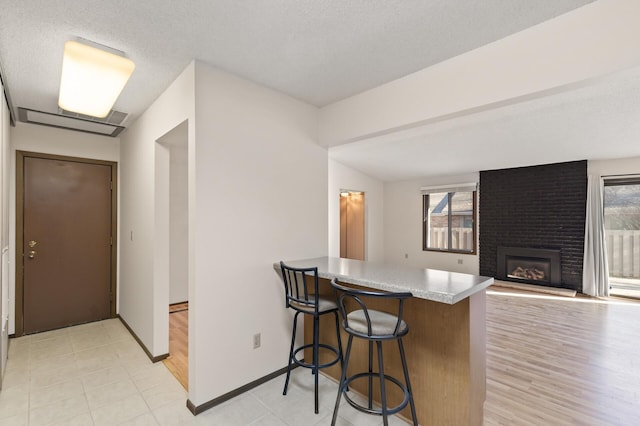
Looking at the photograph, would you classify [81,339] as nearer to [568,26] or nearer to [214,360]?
[214,360]

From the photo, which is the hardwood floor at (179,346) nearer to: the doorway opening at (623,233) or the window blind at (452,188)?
the window blind at (452,188)

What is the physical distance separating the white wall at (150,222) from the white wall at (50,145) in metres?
0.62

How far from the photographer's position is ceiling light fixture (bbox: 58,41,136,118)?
1.88 meters

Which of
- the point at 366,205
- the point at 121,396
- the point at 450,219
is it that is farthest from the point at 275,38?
the point at 450,219

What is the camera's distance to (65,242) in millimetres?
3625

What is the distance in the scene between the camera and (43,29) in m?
1.78

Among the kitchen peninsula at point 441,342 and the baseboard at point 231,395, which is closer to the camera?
the kitchen peninsula at point 441,342

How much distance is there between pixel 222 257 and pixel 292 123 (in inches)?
53.7

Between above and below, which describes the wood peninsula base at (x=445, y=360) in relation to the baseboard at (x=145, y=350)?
above

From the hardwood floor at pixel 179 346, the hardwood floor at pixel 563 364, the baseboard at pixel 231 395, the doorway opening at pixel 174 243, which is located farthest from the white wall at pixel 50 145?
the hardwood floor at pixel 563 364

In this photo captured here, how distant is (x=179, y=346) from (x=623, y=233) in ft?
23.6

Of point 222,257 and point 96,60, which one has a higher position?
point 96,60

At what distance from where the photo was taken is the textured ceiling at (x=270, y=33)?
1.59 meters

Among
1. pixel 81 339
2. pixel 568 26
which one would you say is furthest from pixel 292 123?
pixel 81 339
